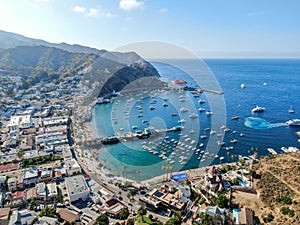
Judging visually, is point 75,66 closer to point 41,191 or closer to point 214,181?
point 41,191

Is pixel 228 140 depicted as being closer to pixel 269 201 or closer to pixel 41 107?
pixel 269 201

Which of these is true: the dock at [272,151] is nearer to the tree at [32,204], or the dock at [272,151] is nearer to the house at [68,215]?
the house at [68,215]

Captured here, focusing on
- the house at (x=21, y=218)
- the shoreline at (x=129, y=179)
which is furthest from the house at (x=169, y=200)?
the house at (x=21, y=218)

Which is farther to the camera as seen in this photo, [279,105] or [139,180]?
[279,105]

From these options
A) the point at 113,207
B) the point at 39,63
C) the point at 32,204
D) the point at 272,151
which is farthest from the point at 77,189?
the point at 39,63

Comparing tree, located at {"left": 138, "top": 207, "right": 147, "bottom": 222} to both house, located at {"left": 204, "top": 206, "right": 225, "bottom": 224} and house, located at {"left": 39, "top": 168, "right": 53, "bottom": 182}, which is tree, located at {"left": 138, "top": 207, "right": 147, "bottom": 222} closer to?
house, located at {"left": 204, "top": 206, "right": 225, "bottom": 224}

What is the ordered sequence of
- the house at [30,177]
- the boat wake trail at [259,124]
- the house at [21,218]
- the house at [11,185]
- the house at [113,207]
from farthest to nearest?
the boat wake trail at [259,124] → the house at [30,177] → the house at [11,185] → the house at [113,207] → the house at [21,218]

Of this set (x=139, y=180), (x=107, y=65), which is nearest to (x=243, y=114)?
(x=139, y=180)

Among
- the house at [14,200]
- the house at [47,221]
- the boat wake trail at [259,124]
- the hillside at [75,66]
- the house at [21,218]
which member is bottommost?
the house at [14,200]

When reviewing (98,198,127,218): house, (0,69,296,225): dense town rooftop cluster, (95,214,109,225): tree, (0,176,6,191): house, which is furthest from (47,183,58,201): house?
(95,214,109,225): tree
